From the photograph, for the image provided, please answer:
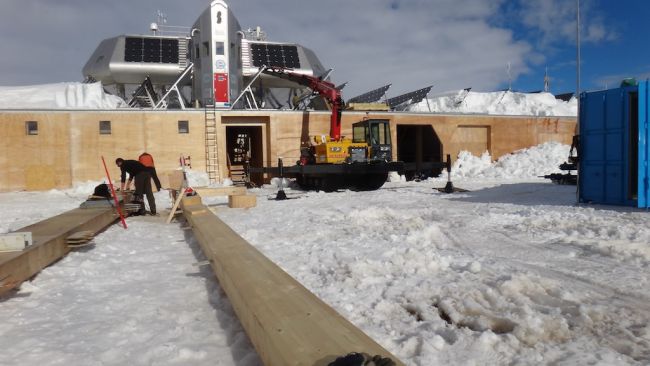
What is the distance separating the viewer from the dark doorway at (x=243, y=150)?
75.3ft

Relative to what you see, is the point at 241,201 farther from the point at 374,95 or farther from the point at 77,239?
the point at 374,95

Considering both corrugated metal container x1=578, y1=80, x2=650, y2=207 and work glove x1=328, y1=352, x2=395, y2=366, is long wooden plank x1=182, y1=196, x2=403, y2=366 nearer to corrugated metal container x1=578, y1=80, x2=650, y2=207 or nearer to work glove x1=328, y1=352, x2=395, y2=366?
work glove x1=328, y1=352, x2=395, y2=366

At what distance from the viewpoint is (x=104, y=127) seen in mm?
18703

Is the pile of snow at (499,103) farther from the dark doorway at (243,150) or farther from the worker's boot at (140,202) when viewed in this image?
the worker's boot at (140,202)

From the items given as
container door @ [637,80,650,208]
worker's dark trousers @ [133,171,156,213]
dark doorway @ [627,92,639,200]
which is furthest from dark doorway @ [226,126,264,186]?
container door @ [637,80,650,208]

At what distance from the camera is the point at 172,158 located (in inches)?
763

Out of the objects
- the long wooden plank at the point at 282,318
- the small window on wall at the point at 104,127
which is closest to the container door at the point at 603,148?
the long wooden plank at the point at 282,318

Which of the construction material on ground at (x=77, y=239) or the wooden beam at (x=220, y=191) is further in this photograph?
the wooden beam at (x=220, y=191)

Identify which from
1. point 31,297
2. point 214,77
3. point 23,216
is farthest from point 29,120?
point 31,297

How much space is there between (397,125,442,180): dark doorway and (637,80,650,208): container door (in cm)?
1266

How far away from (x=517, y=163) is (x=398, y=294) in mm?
21024

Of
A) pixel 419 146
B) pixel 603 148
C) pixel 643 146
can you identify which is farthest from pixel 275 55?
pixel 643 146

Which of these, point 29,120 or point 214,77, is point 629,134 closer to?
point 214,77

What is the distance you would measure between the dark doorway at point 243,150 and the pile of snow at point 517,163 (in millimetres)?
10149
